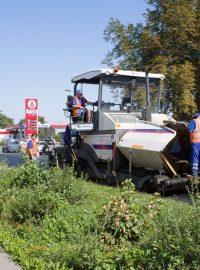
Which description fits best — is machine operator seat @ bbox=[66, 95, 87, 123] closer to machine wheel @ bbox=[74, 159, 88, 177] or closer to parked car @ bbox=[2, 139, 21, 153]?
machine wheel @ bbox=[74, 159, 88, 177]

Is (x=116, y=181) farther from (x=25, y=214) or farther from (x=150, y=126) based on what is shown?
(x=25, y=214)

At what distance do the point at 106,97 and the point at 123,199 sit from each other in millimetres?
6774

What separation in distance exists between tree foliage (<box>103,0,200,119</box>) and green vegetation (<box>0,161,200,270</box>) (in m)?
10.3

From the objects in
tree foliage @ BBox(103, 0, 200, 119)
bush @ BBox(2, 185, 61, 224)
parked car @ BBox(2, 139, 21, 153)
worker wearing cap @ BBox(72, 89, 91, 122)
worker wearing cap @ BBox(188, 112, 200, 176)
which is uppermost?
tree foliage @ BBox(103, 0, 200, 119)

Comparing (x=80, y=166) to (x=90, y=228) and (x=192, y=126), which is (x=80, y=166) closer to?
(x=192, y=126)

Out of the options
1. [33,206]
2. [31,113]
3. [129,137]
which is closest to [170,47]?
[31,113]

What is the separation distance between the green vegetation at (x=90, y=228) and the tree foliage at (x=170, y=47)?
33.9 ft

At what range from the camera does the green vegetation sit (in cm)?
425

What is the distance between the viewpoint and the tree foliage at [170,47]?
18047 mm

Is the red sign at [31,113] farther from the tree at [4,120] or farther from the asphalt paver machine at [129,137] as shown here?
the tree at [4,120]

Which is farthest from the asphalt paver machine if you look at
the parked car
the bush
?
the parked car

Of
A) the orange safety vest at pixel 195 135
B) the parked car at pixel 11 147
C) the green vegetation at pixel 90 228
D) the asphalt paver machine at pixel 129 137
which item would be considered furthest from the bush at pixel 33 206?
the parked car at pixel 11 147

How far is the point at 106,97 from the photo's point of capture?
40.3 feet

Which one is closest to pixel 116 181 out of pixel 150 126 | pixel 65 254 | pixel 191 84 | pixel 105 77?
pixel 150 126
